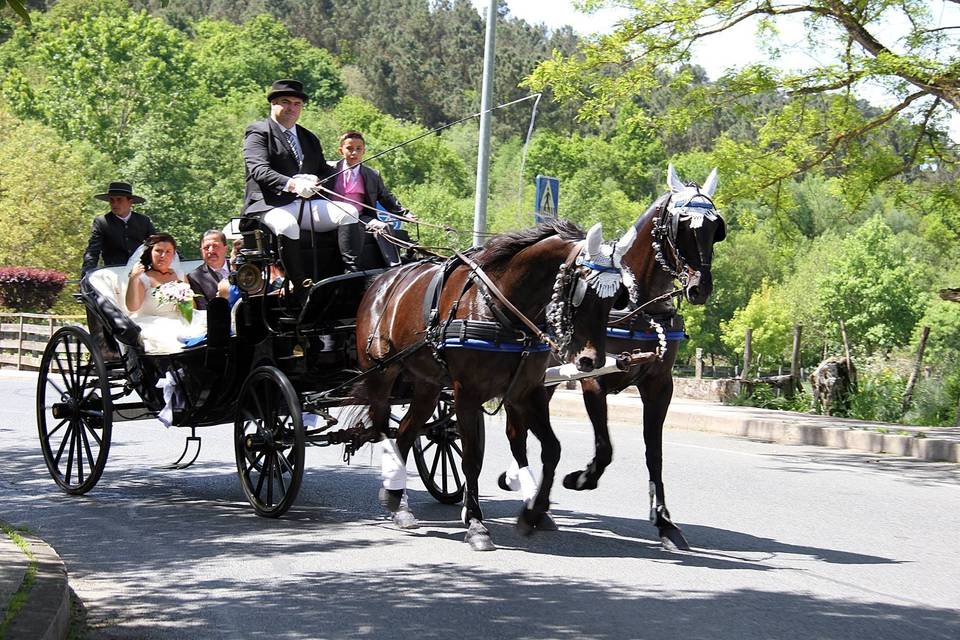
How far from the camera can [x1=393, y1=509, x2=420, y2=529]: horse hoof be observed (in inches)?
333

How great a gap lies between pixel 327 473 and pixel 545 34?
462 feet

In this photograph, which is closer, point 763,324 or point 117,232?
point 117,232

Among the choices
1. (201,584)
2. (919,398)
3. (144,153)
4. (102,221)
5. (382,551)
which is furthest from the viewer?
(144,153)

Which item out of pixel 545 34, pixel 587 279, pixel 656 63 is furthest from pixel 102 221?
pixel 545 34

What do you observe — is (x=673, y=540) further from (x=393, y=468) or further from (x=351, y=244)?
(x=351, y=244)

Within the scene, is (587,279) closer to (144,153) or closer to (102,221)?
(102,221)

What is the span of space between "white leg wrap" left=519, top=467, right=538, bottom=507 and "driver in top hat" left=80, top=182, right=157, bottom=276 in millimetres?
4575

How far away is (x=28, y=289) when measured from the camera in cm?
3094

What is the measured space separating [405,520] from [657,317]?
2.25 meters

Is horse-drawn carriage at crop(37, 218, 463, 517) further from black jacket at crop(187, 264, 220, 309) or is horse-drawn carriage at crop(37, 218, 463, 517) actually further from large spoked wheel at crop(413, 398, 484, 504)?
black jacket at crop(187, 264, 220, 309)

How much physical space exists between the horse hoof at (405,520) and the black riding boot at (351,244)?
1.96 m

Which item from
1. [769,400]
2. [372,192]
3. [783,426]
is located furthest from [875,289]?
[372,192]

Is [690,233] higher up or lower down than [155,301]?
higher up

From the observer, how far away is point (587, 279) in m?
7.14
